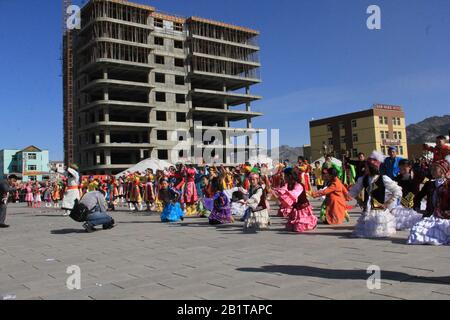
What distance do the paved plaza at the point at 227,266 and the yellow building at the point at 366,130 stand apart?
67.0 meters

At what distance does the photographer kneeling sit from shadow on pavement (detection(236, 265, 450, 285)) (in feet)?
21.0

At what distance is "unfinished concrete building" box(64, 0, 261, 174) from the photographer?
56.7 meters

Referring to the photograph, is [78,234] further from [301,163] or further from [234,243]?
[301,163]

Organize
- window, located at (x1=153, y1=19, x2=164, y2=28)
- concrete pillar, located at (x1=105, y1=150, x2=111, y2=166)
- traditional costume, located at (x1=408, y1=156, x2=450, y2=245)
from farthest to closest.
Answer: window, located at (x1=153, y1=19, x2=164, y2=28) → concrete pillar, located at (x1=105, y1=150, x2=111, y2=166) → traditional costume, located at (x1=408, y1=156, x2=450, y2=245)

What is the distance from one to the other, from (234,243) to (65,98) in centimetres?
6911

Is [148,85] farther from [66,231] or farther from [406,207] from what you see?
[406,207]

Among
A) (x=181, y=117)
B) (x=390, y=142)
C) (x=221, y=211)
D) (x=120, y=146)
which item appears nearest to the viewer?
(x=221, y=211)

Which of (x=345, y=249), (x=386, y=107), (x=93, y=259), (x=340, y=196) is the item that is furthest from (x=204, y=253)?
(x=386, y=107)

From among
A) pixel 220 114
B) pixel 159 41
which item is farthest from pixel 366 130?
pixel 159 41

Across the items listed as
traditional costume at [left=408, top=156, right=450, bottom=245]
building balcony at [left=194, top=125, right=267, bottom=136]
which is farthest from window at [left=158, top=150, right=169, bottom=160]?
traditional costume at [left=408, top=156, right=450, bottom=245]

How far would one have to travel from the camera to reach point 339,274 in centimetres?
507

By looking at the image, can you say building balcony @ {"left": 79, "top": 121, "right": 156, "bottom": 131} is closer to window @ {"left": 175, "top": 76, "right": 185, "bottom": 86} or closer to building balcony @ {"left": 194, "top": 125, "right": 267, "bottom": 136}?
building balcony @ {"left": 194, "top": 125, "right": 267, "bottom": 136}

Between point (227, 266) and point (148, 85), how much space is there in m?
55.1

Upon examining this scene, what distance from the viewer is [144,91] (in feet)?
196
